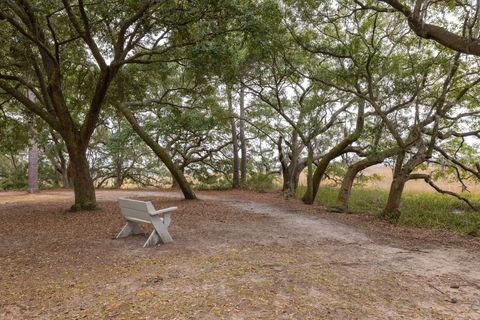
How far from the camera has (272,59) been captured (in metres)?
11.7

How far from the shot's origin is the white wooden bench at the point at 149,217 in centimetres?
561

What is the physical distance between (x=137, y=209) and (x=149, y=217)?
1.09 feet

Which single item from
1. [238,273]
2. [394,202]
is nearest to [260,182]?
[394,202]

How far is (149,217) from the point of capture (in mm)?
5660

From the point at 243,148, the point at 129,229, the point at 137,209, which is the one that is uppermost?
the point at 243,148

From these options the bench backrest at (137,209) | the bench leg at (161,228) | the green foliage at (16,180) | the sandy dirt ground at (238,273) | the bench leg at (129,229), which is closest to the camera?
the sandy dirt ground at (238,273)

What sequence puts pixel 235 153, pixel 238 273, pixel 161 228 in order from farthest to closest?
Result: 1. pixel 235 153
2. pixel 161 228
3. pixel 238 273

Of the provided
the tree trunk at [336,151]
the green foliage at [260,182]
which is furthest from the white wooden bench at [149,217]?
the green foliage at [260,182]

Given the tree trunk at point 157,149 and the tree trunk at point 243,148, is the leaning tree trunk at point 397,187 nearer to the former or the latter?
the tree trunk at point 157,149

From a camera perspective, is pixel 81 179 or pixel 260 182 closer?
pixel 81 179

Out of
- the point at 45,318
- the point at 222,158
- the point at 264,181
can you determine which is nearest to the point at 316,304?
the point at 45,318

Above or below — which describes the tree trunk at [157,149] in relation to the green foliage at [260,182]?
above

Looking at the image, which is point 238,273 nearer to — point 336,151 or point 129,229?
point 129,229

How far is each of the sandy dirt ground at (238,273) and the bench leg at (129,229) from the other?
0.90 feet
